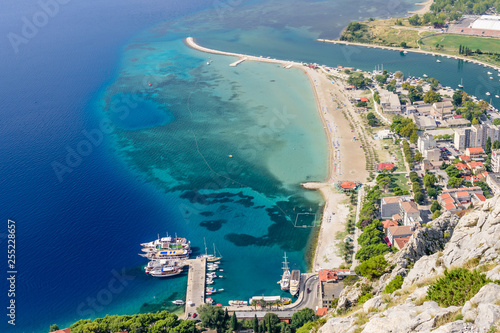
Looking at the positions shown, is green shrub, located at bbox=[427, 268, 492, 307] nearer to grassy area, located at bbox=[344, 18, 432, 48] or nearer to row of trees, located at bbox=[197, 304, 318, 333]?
row of trees, located at bbox=[197, 304, 318, 333]

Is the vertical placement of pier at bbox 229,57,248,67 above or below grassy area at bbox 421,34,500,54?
below

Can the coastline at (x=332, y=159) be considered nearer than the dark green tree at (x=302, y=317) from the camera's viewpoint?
No

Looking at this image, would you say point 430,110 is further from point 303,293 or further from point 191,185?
point 303,293

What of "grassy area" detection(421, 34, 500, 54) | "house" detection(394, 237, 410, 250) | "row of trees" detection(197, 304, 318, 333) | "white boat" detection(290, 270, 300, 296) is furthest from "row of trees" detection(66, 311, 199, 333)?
"grassy area" detection(421, 34, 500, 54)

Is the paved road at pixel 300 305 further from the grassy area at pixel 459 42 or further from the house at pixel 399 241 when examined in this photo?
the grassy area at pixel 459 42

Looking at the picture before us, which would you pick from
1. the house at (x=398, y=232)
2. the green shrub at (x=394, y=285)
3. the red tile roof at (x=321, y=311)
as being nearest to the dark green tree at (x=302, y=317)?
the red tile roof at (x=321, y=311)

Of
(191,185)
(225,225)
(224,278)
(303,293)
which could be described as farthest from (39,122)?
(303,293)
